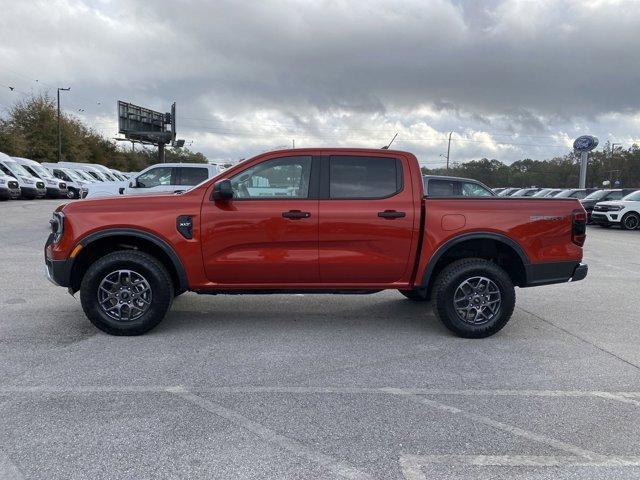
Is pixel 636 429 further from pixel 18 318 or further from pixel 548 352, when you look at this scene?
pixel 18 318

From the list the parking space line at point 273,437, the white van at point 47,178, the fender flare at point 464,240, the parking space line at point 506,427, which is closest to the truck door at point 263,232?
the fender flare at point 464,240

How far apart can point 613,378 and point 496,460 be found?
189cm

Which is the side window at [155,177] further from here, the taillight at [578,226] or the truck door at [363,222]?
the taillight at [578,226]

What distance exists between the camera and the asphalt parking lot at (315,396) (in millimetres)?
2906

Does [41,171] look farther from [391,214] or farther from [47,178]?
[391,214]

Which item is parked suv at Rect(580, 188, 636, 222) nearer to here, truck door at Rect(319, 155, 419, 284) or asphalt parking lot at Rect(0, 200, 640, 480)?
asphalt parking lot at Rect(0, 200, 640, 480)

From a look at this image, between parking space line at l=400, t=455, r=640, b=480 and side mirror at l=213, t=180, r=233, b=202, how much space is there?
9.38 feet

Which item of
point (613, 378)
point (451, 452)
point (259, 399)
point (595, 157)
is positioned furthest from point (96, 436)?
point (595, 157)

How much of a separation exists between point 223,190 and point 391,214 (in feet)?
5.41

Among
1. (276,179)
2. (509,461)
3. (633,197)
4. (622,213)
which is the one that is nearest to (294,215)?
(276,179)

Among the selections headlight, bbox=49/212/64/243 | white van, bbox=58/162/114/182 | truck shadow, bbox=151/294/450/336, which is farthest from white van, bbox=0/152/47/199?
headlight, bbox=49/212/64/243

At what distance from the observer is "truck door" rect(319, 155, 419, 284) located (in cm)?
502

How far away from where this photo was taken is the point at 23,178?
→ 1047 inches

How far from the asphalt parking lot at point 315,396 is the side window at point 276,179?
4.74 ft
